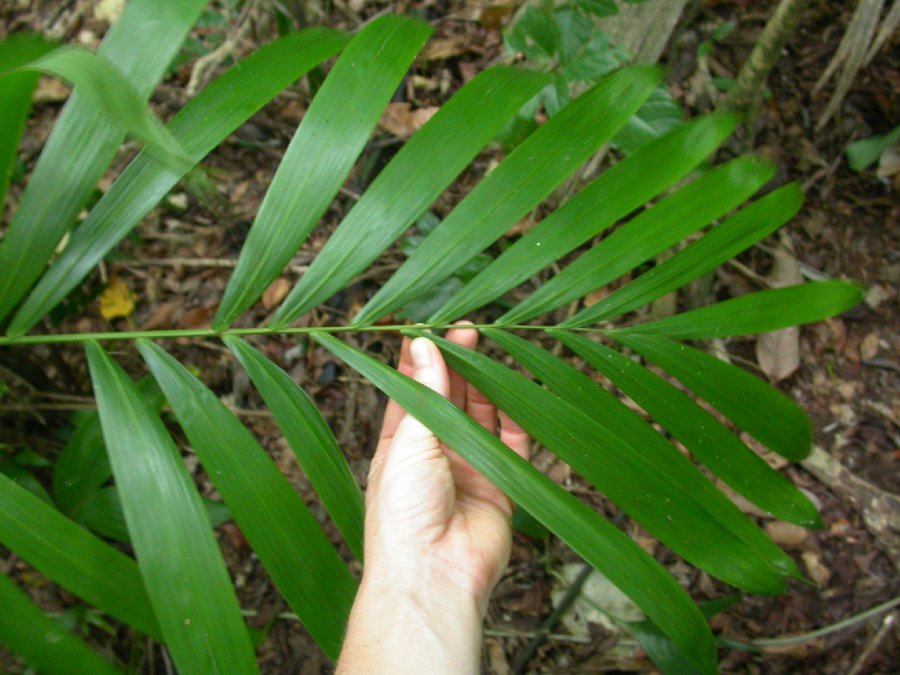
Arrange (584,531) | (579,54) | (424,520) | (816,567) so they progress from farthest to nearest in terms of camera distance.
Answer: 1. (816,567)
2. (579,54)
3. (424,520)
4. (584,531)

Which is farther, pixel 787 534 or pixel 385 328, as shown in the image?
pixel 787 534

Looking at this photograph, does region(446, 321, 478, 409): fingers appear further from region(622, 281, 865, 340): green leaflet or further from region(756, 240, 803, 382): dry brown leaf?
region(756, 240, 803, 382): dry brown leaf

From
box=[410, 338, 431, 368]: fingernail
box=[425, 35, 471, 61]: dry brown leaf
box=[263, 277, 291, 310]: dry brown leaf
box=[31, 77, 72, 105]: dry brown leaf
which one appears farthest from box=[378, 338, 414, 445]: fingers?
box=[31, 77, 72, 105]: dry brown leaf

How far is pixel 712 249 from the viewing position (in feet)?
2.93

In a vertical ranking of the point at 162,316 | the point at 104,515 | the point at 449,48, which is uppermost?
the point at 449,48

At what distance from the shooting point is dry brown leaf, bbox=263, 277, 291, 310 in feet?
5.35

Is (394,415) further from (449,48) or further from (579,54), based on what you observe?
(449,48)

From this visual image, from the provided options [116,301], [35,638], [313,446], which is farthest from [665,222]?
[116,301]

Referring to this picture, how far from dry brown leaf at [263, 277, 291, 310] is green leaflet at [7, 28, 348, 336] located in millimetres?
808

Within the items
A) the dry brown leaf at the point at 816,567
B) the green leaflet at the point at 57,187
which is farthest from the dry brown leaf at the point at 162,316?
the dry brown leaf at the point at 816,567

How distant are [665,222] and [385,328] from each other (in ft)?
1.28

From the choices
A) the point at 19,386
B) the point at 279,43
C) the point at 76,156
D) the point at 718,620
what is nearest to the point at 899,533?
the point at 718,620

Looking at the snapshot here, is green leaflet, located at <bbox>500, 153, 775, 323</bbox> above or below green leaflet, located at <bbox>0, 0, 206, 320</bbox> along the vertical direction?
above

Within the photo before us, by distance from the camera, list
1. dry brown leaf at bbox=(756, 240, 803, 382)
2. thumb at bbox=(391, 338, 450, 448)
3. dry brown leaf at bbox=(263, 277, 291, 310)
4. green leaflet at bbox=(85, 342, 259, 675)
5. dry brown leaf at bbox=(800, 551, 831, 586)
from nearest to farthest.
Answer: green leaflet at bbox=(85, 342, 259, 675), thumb at bbox=(391, 338, 450, 448), dry brown leaf at bbox=(800, 551, 831, 586), dry brown leaf at bbox=(756, 240, 803, 382), dry brown leaf at bbox=(263, 277, 291, 310)
